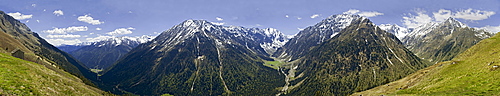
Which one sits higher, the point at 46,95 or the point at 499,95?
the point at 46,95

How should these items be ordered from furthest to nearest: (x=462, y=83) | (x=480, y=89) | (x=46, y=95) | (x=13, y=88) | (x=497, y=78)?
1. (x=462, y=83)
2. (x=497, y=78)
3. (x=480, y=89)
4. (x=46, y=95)
5. (x=13, y=88)

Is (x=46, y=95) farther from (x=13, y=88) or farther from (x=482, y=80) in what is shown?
(x=482, y=80)

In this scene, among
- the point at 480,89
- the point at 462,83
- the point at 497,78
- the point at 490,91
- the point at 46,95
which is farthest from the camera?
the point at 462,83

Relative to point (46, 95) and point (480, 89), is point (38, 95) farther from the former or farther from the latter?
point (480, 89)

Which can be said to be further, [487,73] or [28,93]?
[487,73]

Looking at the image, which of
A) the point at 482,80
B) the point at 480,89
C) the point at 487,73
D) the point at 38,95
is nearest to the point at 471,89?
the point at 480,89

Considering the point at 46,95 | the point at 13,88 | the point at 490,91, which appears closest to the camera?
the point at 13,88

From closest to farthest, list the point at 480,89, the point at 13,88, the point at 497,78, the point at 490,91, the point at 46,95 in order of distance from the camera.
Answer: the point at 13,88 → the point at 46,95 → the point at 490,91 → the point at 480,89 → the point at 497,78

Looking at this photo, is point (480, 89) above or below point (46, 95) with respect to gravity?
below

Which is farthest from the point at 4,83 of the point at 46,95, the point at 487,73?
the point at 487,73
